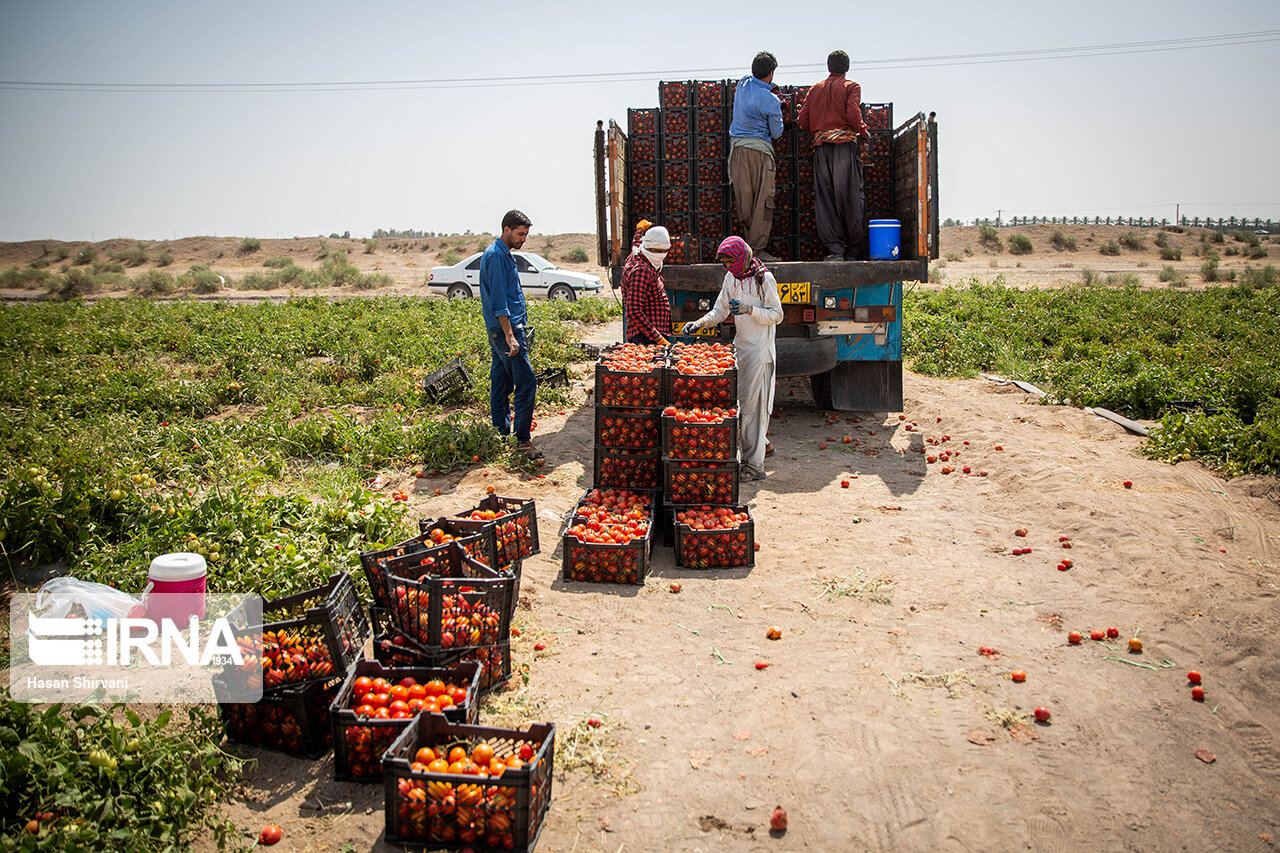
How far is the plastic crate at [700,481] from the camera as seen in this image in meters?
6.27

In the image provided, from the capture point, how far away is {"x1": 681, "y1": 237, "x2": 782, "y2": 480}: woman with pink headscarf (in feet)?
25.4

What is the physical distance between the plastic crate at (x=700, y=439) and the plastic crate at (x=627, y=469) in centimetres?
36

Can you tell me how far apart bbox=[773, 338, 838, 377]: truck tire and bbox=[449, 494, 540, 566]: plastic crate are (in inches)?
154

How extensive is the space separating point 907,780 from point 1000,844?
1.50ft

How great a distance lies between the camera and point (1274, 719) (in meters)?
4.03

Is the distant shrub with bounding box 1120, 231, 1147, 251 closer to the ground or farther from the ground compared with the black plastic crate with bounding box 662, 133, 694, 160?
farther from the ground

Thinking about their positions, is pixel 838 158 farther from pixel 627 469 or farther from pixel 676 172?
pixel 627 469

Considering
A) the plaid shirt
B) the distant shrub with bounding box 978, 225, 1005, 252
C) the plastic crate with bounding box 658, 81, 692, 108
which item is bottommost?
the plaid shirt

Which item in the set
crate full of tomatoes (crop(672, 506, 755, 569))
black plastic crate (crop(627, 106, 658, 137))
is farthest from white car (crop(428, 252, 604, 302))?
crate full of tomatoes (crop(672, 506, 755, 569))

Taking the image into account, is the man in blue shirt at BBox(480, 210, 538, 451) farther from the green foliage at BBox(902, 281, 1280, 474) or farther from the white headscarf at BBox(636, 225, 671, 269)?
the green foliage at BBox(902, 281, 1280, 474)

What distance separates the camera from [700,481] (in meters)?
6.28

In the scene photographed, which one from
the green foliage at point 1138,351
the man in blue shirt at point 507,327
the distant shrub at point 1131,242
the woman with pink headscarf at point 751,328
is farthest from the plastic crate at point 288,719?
the distant shrub at point 1131,242

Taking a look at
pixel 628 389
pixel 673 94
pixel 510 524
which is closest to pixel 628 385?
pixel 628 389

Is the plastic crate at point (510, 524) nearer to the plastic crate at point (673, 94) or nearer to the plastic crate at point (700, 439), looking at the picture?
the plastic crate at point (700, 439)
